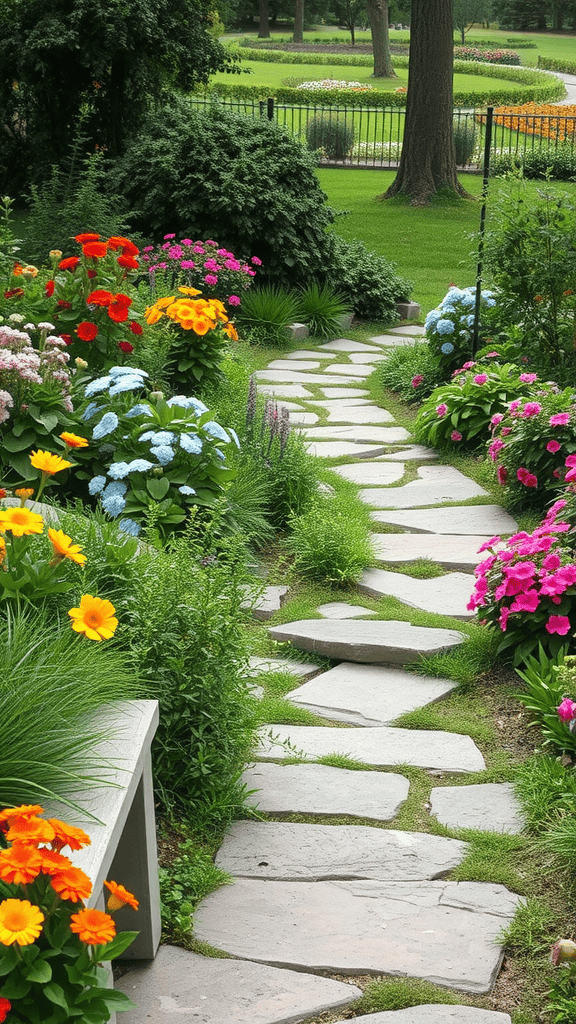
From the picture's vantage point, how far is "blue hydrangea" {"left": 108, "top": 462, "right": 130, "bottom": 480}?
416 cm

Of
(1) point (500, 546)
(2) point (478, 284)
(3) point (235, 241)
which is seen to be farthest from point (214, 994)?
(3) point (235, 241)

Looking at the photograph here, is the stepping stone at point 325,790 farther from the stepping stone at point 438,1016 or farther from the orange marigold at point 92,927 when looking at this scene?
the orange marigold at point 92,927

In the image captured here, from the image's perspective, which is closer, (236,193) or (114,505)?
(114,505)

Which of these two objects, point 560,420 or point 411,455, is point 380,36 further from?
point 560,420

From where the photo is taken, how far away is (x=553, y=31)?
64250 millimetres

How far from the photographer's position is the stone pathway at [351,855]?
229 centimetres

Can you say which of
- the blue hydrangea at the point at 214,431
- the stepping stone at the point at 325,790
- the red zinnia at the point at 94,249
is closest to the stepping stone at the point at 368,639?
the stepping stone at the point at 325,790

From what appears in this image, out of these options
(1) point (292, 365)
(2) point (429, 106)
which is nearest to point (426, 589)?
(1) point (292, 365)

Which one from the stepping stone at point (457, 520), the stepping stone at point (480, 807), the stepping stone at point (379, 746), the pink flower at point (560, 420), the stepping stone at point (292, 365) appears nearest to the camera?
the stepping stone at point (480, 807)

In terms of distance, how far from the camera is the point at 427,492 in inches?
221

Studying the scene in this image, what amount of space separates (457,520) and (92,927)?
383 centimetres

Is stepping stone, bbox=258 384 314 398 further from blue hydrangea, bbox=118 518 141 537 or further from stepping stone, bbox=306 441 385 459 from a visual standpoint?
blue hydrangea, bbox=118 518 141 537

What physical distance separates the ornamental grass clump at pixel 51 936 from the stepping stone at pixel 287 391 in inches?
223

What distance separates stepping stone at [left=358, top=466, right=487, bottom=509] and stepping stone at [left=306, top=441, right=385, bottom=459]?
474 mm
